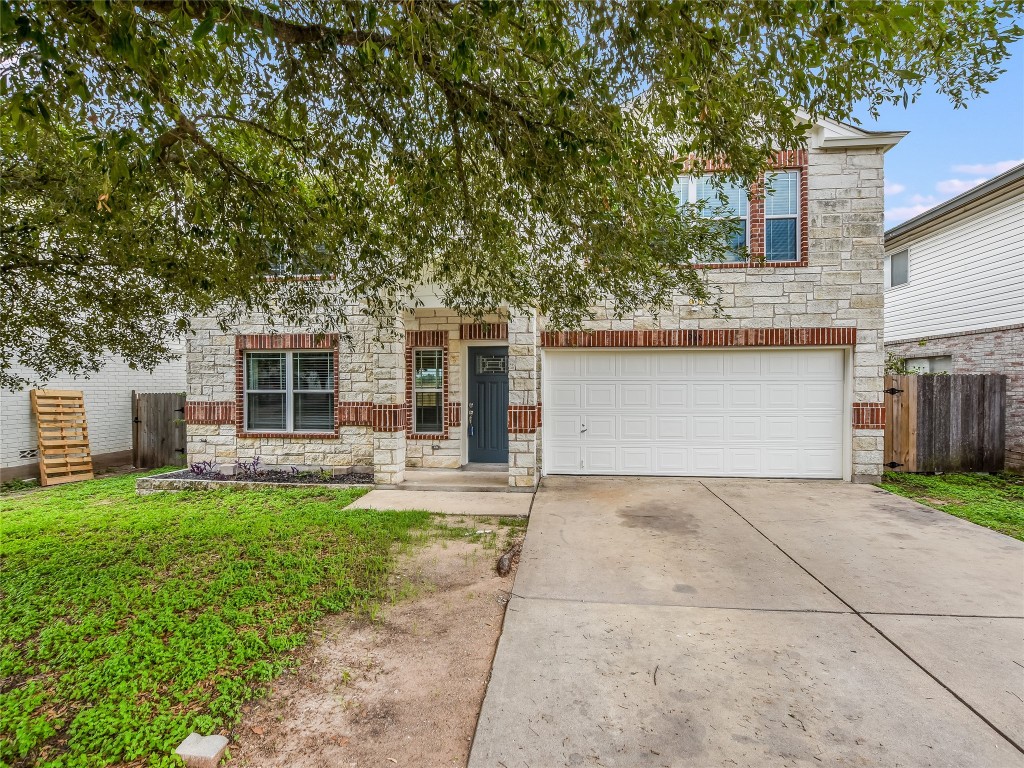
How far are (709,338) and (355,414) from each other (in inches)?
249

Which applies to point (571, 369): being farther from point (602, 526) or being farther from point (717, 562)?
point (717, 562)

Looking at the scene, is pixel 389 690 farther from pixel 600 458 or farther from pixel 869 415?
pixel 869 415

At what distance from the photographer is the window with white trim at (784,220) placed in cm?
788

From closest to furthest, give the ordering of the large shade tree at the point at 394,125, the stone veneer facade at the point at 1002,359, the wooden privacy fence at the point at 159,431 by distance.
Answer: the large shade tree at the point at 394,125 < the stone veneer facade at the point at 1002,359 < the wooden privacy fence at the point at 159,431

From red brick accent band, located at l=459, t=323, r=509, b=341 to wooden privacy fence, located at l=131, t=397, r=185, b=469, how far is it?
6828 mm

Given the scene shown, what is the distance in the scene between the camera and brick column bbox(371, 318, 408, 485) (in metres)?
7.95

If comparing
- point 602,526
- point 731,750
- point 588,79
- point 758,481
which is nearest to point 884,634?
point 731,750

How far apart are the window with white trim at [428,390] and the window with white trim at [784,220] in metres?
5.96

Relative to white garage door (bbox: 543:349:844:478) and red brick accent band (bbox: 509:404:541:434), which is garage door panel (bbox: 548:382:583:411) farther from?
red brick accent band (bbox: 509:404:541:434)

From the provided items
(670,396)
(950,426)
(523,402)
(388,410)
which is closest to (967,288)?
(950,426)

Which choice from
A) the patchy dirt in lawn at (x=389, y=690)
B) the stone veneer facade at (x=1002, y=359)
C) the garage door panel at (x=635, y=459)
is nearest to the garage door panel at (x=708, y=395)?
the garage door panel at (x=635, y=459)

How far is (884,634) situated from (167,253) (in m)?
6.18

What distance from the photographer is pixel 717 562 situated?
4.51 meters

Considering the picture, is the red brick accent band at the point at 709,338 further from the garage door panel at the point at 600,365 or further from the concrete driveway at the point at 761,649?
the concrete driveway at the point at 761,649
